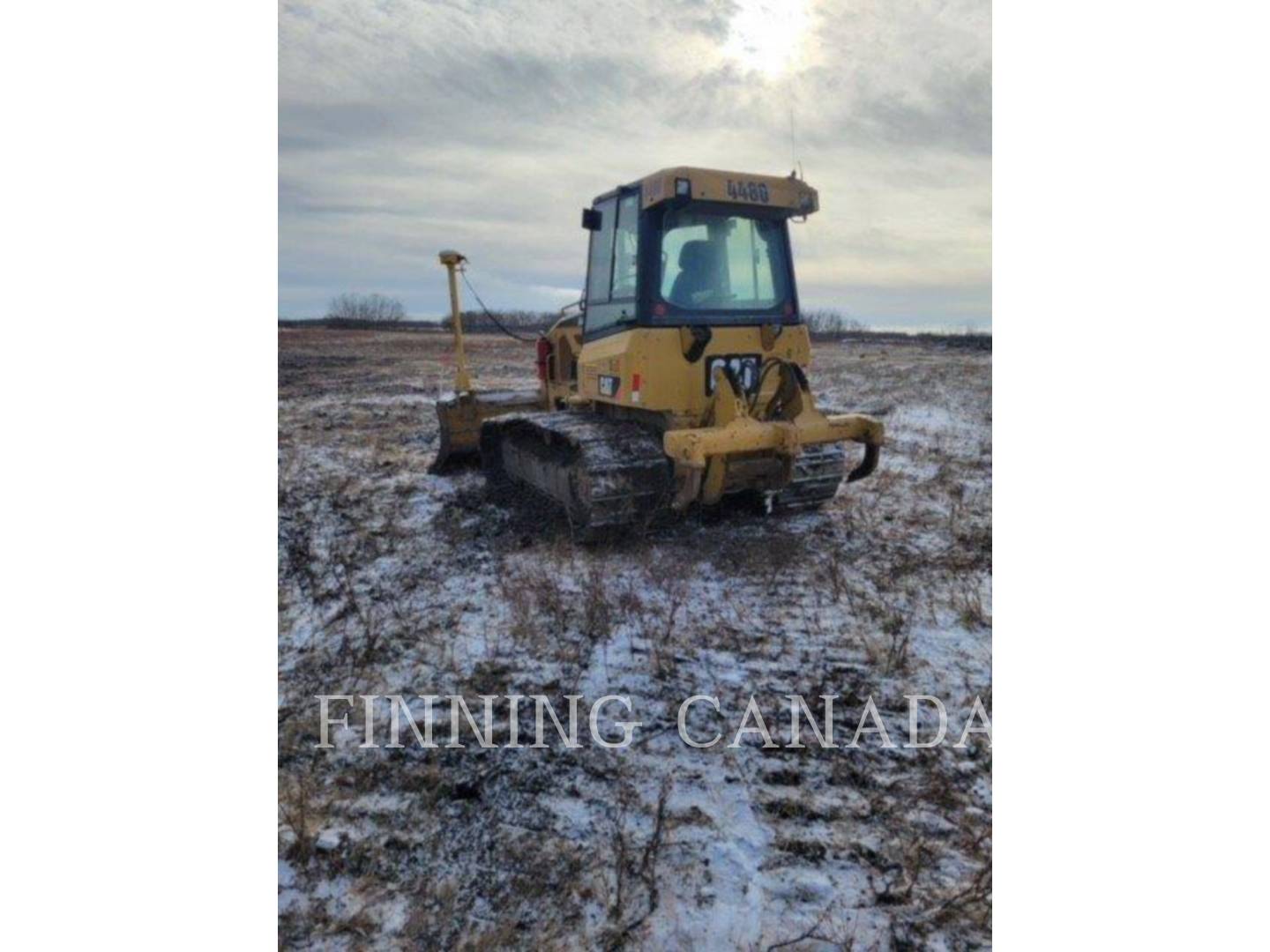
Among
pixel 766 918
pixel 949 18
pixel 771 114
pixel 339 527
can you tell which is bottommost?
pixel 766 918

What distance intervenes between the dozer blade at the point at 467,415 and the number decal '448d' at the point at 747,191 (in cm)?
249

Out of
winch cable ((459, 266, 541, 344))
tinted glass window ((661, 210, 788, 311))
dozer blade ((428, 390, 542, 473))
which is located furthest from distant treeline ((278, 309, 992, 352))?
dozer blade ((428, 390, 542, 473))

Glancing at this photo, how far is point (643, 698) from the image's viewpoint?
9.68 feet

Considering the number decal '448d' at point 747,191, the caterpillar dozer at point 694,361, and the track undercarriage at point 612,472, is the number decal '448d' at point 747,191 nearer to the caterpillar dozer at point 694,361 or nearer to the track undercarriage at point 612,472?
the caterpillar dozer at point 694,361

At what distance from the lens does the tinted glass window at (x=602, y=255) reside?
458cm

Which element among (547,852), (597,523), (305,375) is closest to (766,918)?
(547,852)

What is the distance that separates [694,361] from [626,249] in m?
0.75

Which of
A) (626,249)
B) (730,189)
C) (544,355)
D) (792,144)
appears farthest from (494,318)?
(792,144)

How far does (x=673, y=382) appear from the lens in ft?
14.0

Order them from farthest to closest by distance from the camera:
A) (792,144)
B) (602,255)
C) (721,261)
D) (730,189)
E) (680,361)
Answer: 1. (602,255)
2. (721,261)
3. (680,361)
4. (730,189)
5. (792,144)

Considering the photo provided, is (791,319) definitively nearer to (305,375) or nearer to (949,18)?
(949,18)

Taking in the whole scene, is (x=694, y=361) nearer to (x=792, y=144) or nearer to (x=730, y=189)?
(x=730, y=189)

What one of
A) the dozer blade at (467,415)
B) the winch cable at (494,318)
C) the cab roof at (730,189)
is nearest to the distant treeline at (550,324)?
the winch cable at (494,318)
